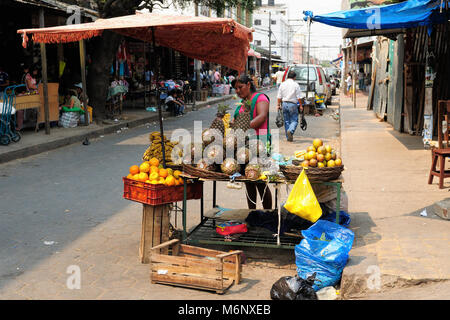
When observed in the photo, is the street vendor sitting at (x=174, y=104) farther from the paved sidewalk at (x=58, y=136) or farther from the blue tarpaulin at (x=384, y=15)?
the blue tarpaulin at (x=384, y=15)

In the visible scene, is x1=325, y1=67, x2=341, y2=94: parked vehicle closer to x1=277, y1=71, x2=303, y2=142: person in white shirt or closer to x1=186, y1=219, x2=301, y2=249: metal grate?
x1=277, y1=71, x2=303, y2=142: person in white shirt

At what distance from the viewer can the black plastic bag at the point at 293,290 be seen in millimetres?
4078

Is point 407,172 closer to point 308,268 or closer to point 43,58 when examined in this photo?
point 308,268

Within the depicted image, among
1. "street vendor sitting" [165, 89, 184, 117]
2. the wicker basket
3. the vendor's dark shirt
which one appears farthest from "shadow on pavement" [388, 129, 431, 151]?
the vendor's dark shirt

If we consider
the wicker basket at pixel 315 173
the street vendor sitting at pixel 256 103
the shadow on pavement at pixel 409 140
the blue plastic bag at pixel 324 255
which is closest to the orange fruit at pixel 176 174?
the street vendor sitting at pixel 256 103

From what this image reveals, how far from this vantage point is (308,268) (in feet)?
15.0

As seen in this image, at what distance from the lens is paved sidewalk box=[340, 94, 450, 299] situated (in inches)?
169

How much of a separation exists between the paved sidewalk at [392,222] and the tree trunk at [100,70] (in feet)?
28.4

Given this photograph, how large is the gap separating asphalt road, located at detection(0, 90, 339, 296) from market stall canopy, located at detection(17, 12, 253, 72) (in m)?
2.22

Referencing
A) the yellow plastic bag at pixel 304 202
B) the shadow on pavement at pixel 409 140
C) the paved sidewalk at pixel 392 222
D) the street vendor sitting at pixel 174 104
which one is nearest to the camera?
the paved sidewalk at pixel 392 222

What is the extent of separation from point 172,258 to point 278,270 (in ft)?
3.80

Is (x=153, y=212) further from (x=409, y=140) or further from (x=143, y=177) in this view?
(x=409, y=140)

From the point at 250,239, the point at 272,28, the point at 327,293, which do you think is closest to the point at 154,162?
the point at 250,239

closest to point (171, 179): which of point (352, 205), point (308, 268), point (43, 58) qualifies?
point (308, 268)
